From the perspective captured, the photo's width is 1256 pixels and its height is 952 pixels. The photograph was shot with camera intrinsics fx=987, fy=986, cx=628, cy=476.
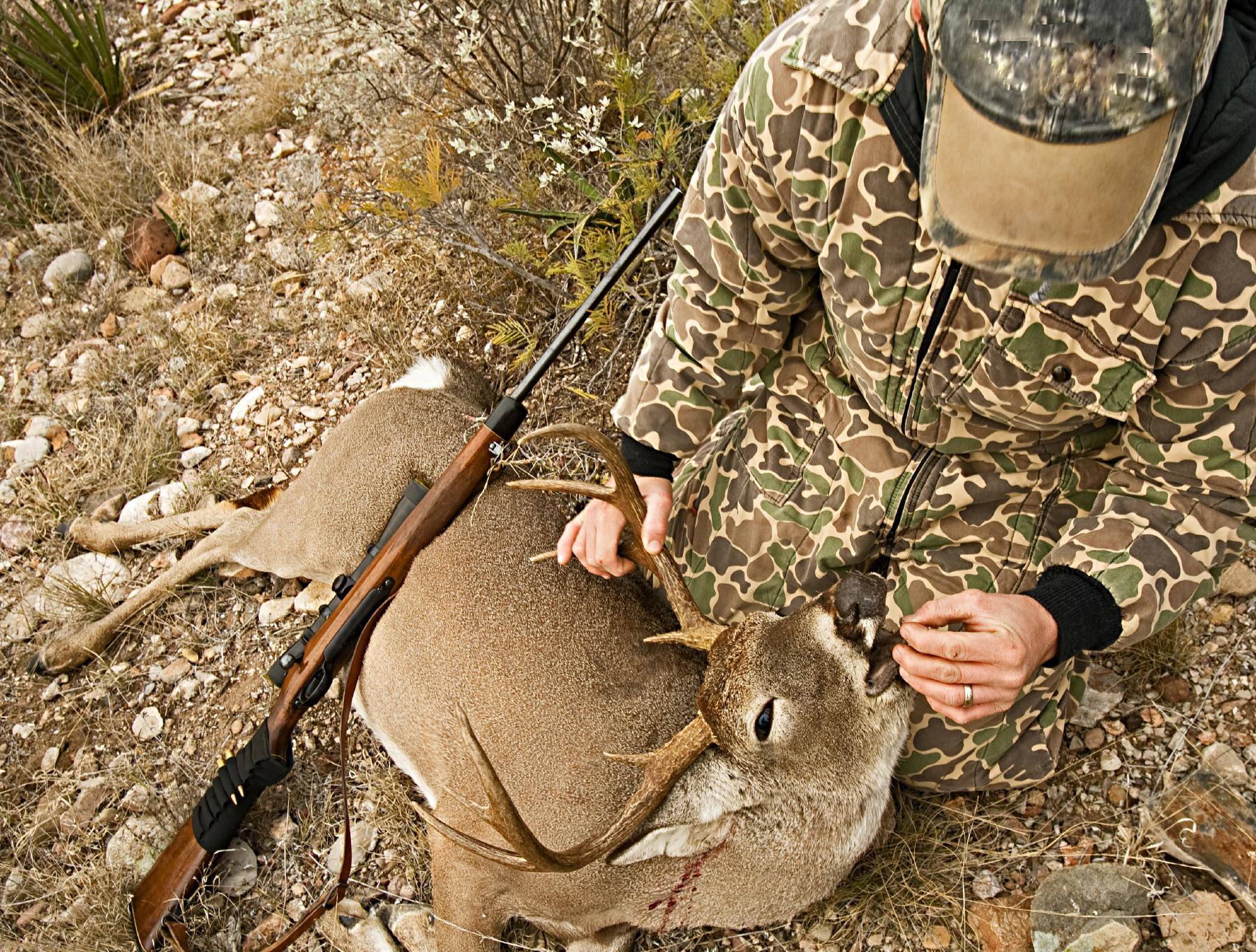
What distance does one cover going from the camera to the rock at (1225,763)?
2.93 metres

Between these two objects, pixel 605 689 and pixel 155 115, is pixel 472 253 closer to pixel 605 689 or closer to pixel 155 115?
pixel 605 689

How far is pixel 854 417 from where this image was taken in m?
2.96

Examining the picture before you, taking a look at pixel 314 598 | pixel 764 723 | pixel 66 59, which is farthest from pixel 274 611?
pixel 66 59

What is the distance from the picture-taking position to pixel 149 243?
5.20m

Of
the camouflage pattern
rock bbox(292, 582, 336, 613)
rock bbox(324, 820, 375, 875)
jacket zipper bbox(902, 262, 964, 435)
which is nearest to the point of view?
the camouflage pattern

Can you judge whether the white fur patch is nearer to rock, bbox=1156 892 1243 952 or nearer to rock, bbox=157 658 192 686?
rock, bbox=157 658 192 686

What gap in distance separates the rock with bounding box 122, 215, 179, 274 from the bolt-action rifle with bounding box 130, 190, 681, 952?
267 centimetres

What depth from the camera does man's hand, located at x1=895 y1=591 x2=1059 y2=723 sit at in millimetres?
2234

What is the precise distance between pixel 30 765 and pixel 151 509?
1.18 meters

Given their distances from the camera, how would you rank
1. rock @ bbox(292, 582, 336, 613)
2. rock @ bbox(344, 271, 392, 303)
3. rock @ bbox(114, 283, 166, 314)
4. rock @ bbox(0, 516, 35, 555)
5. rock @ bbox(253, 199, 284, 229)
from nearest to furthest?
1. rock @ bbox(292, 582, 336, 613)
2. rock @ bbox(0, 516, 35, 555)
3. rock @ bbox(344, 271, 392, 303)
4. rock @ bbox(114, 283, 166, 314)
5. rock @ bbox(253, 199, 284, 229)

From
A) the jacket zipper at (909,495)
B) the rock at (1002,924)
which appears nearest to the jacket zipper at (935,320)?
the jacket zipper at (909,495)

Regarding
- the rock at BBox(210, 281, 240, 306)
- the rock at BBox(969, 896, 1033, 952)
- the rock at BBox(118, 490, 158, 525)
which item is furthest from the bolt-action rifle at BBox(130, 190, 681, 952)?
the rock at BBox(210, 281, 240, 306)

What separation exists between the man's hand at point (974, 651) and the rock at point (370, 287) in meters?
3.22

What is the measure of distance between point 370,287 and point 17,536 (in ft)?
6.28
